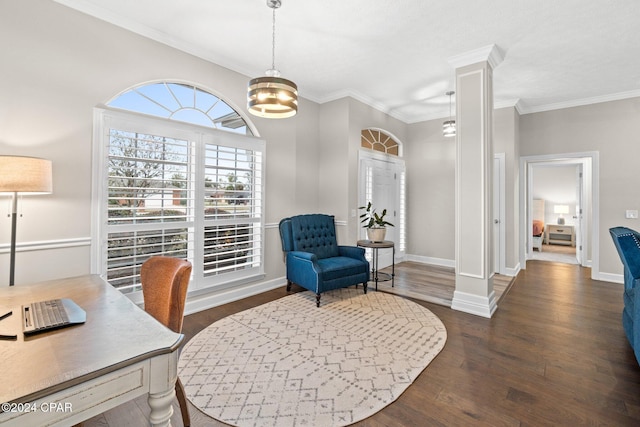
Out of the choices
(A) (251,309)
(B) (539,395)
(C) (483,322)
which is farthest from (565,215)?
(A) (251,309)

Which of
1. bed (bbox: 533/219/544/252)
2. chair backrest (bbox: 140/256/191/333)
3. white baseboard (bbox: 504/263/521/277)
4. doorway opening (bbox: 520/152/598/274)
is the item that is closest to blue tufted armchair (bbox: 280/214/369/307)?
chair backrest (bbox: 140/256/191/333)

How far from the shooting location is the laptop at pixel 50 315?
1.23 metres

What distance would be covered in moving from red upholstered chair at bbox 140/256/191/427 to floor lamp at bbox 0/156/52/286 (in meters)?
1.02

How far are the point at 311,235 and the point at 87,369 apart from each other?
11.4ft

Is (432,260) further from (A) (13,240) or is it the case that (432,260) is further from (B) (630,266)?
(A) (13,240)

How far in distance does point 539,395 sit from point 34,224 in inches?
160

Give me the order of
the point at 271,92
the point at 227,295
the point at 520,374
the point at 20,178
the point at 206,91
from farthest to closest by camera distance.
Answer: the point at 227,295 < the point at 206,91 < the point at 520,374 < the point at 271,92 < the point at 20,178

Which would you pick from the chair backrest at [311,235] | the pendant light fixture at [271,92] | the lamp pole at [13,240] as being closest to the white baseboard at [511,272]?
the chair backrest at [311,235]

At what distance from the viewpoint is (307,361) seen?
245 cm

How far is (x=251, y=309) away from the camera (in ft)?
11.8

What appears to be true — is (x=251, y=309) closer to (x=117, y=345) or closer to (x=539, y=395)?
(x=117, y=345)

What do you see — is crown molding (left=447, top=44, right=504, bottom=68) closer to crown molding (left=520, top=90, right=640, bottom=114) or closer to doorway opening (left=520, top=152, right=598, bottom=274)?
crown molding (left=520, top=90, right=640, bottom=114)

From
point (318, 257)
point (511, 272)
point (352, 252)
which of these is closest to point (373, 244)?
point (352, 252)

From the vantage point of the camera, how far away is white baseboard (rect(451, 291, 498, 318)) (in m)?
3.43
